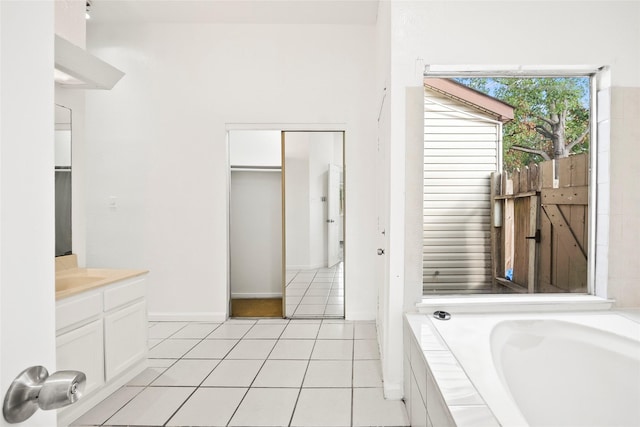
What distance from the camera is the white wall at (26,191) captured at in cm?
44

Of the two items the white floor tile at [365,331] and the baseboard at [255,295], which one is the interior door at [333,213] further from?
the baseboard at [255,295]

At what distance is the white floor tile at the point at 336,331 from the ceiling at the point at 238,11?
10.2 ft

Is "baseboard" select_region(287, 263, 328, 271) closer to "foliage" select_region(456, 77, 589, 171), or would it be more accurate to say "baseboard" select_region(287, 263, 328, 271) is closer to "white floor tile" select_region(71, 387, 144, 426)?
"white floor tile" select_region(71, 387, 144, 426)

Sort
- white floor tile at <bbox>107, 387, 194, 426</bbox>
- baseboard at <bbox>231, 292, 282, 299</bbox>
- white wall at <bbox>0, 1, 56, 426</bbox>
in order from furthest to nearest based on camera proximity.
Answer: baseboard at <bbox>231, 292, 282, 299</bbox> → white floor tile at <bbox>107, 387, 194, 426</bbox> → white wall at <bbox>0, 1, 56, 426</bbox>

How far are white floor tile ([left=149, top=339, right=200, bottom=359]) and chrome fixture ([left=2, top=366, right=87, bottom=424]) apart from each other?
2640 mm

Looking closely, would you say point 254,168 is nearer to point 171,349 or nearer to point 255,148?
point 255,148

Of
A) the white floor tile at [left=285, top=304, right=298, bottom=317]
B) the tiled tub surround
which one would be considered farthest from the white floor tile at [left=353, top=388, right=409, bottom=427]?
the white floor tile at [left=285, top=304, right=298, bottom=317]

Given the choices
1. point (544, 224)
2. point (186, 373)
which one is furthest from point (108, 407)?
point (544, 224)

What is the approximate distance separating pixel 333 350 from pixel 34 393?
2663 millimetres

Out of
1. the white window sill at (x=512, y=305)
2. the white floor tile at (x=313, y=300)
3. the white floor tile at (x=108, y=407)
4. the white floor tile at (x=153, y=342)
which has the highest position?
the white window sill at (x=512, y=305)

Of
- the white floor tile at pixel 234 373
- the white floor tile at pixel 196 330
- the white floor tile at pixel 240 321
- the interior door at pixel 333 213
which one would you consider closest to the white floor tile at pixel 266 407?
the white floor tile at pixel 234 373

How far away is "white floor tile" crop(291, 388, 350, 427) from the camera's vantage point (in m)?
1.91

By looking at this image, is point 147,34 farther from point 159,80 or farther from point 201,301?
point 201,301

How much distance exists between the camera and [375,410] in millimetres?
2021
